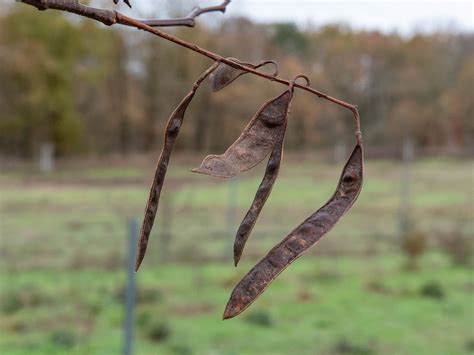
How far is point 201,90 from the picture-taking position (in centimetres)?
2080

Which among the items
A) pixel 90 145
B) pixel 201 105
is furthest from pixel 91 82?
pixel 201 105

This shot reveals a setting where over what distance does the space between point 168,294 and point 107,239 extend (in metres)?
2.88

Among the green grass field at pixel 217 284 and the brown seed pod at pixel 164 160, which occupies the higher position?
the brown seed pod at pixel 164 160

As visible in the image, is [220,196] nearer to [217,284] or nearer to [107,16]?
[217,284]

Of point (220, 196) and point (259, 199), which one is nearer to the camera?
point (259, 199)

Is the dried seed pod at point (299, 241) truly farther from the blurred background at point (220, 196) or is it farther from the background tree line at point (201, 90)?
the background tree line at point (201, 90)

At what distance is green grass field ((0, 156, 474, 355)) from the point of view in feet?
17.5

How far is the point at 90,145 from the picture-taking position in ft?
80.9

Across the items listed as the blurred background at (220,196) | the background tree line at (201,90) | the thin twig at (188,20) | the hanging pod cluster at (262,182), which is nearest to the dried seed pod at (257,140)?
the hanging pod cluster at (262,182)

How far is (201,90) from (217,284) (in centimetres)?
1409

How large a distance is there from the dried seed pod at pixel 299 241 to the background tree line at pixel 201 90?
1821 centimetres

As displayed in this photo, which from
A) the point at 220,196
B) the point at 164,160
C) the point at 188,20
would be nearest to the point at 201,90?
the point at 220,196

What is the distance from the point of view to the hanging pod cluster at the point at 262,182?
584 mm

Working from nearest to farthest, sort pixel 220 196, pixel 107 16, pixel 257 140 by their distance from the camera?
pixel 107 16 → pixel 257 140 → pixel 220 196
